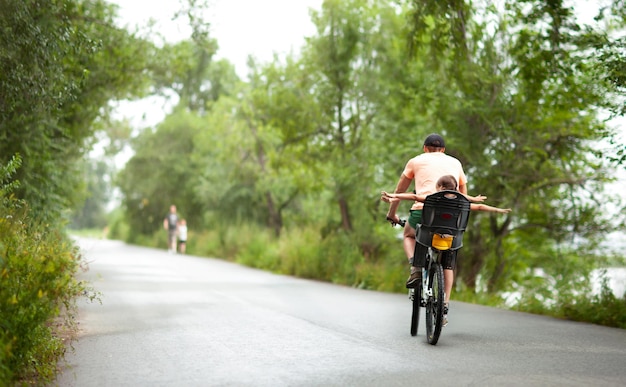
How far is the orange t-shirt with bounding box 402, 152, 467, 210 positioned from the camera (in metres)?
7.68

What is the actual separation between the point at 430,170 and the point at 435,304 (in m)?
1.48

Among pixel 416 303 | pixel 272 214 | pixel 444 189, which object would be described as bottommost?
pixel 416 303

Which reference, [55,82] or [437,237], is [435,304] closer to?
[437,237]

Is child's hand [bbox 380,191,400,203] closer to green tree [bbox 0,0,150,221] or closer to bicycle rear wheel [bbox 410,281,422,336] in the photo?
bicycle rear wheel [bbox 410,281,422,336]

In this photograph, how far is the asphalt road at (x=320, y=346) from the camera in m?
5.71

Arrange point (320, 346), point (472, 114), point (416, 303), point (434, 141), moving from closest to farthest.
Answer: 1. point (320, 346)
2. point (416, 303)
3. point (434, 141)
4. point (472, 114)

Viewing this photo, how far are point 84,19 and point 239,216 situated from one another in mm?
20392

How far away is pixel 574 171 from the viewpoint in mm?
14711

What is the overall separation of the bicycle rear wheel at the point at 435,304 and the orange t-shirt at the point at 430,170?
2.52ft

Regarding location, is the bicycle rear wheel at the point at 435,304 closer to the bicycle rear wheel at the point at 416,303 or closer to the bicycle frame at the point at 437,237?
the bicycle frame at the point at 437,237

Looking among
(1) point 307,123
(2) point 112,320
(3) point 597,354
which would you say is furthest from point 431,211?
(1) point 307,123

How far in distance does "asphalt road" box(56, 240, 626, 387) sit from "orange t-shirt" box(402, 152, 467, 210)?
1.70 m

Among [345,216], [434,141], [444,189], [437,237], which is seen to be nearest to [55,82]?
[434,141]

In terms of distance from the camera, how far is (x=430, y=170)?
25.4ft
